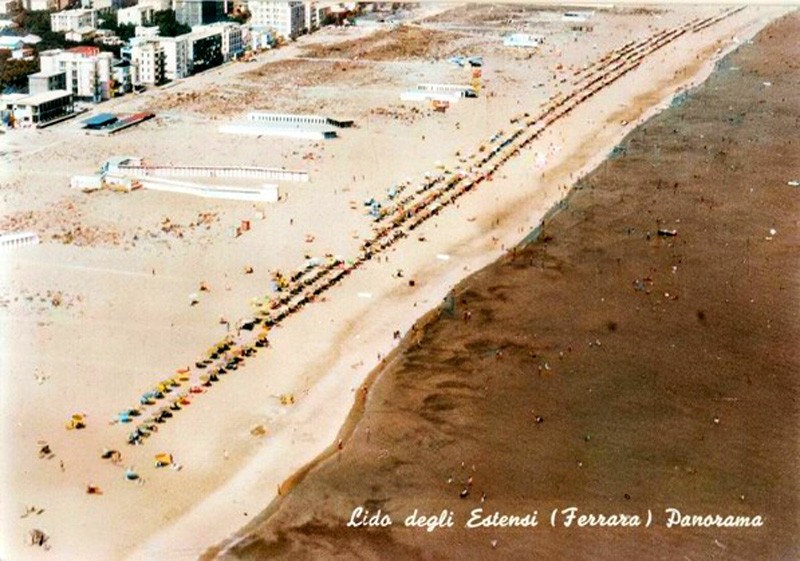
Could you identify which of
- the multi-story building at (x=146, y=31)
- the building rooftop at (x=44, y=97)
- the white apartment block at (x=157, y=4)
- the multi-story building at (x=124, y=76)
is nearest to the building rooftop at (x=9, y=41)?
the multi-story building at (x=146, y=31)

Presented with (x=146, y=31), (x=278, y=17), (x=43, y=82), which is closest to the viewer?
(x=43, y=82)

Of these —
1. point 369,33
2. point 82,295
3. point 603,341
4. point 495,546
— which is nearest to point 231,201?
point 82,295

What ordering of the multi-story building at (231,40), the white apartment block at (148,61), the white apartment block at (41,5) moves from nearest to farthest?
the white apartment block at (148,61)
the multi-story building at (231,40)
the white apartment block at (41,5)

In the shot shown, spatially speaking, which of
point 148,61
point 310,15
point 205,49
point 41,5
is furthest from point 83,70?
point 310,15

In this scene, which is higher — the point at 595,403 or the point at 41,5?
the point at 41,5

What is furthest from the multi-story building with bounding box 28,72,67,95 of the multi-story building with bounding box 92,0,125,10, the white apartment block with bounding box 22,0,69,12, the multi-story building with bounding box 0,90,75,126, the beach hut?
the beach hut

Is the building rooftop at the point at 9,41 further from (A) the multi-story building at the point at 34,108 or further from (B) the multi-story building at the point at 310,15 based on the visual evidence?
(B) the multi-story building at the point at 310,15

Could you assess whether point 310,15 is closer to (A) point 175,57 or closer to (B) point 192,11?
(B) point 192,11

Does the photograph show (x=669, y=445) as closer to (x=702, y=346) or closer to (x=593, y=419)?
(x=593, y=419)

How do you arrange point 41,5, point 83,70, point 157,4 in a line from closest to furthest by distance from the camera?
point 83,70
point 41,5
point 157,4
